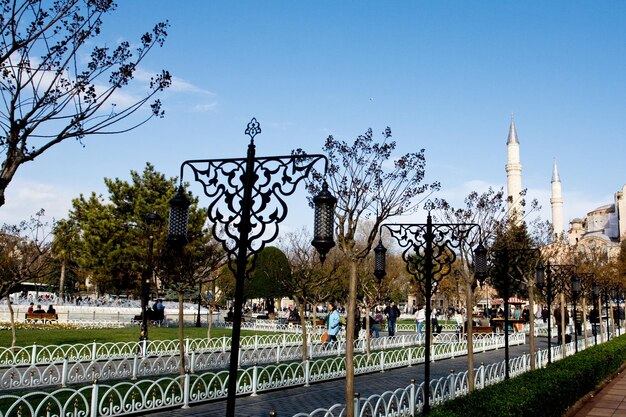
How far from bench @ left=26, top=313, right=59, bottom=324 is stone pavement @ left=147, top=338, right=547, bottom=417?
1816 centimetres

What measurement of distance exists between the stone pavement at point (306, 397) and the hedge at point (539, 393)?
325 cm

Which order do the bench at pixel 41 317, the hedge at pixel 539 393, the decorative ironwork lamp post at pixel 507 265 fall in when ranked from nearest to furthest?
the hedge at pixel 539 393 → the decorative ironwork lamp post at pixel 507 265 → the bench at pixel 41 317

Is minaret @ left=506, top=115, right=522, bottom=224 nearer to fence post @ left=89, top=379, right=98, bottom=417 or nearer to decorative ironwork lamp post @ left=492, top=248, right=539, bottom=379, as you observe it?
decorative ironwork lamp post @ left=492, top=248, right=539, bottom=379

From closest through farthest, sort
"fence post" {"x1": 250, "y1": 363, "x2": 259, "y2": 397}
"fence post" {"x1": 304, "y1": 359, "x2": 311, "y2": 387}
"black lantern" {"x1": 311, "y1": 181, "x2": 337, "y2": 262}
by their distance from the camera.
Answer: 1. "black lantern" {"x1": 311, "y1": 181, "x2": 337, "y2": 262}
2. "fence post" {"x1": 250, "y1": 363, "x2": 259, "y2": 397}
3. "fence post" {"x1": 304, "y1": 359, "x2": 311, "y2": 387}

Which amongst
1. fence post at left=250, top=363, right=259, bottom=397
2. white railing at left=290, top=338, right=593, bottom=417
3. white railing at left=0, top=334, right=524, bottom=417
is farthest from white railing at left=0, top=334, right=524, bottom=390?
white railing at left=290, top=338, right=593, bottom=417

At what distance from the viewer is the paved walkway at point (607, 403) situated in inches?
452

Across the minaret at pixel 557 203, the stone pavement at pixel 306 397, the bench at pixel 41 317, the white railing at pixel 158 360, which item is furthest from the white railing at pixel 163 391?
the minaret at pixel 557 203

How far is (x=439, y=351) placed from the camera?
19984 millimetres

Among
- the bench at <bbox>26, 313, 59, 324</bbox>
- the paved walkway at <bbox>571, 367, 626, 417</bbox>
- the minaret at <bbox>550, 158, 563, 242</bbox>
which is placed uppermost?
the minaret at <bbox>550, 158, 563, 242</bbox>

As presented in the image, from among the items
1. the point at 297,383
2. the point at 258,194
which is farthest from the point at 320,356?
the point at 258,194

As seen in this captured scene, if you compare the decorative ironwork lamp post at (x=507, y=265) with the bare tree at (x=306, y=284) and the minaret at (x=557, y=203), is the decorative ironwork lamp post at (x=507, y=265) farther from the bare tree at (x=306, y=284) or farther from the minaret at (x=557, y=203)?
the minaret at (x=557, y=203)

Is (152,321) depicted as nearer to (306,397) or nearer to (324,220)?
(306,397)

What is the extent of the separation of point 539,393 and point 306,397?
4499 millimetres

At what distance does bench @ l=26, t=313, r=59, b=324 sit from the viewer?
27.5m
